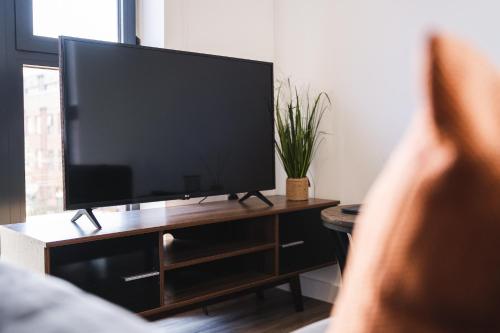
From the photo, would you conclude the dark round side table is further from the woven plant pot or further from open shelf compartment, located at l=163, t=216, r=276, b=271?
the woven plant pot

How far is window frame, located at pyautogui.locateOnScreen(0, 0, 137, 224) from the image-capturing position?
2.15m

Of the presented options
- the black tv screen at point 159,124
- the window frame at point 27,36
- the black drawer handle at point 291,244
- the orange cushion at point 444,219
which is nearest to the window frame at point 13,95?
the window frame at point 27,36

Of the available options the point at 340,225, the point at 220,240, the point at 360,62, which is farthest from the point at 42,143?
the point at 360,62

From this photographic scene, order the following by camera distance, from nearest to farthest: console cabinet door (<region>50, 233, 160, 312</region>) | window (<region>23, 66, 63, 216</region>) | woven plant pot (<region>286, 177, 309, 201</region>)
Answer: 1. console cabinet door (<region>50, 233, 160, 312</region>)
2. window (<region>23, 66, 63, 216</region>)
3. woven plant pot (<region>286, 177, 309, 201</region>)

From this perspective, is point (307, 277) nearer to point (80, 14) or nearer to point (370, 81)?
point (370, 81)

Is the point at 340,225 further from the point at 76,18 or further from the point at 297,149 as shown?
the point at 76,18

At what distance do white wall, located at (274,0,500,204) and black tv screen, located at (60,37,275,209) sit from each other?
42 centimetres

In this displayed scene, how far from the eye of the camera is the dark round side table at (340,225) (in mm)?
1854

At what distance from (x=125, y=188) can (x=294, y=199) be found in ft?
3.22

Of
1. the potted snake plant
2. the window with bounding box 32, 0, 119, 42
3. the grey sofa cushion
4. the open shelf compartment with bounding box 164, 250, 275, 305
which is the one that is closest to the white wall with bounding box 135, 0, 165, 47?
the window with bounding box 32, 0, 119, 42

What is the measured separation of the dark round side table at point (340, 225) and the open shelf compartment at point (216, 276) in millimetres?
364

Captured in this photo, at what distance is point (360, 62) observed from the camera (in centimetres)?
257

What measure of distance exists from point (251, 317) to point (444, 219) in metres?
2.40

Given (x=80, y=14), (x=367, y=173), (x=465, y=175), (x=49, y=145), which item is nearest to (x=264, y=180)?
(x=367, y=173)
